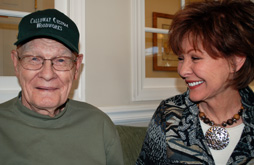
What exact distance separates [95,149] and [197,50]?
734 millimetres

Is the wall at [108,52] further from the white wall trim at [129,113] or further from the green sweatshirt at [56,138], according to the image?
the green sweatshirt at [56,138]

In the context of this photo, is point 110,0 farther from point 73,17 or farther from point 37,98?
point 37,98

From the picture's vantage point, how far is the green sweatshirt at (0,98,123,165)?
40.6 inches

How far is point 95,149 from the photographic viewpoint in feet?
3.94

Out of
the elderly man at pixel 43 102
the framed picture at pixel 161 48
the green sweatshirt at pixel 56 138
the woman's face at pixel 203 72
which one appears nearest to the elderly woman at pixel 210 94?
the woman's face at pixel 203 72

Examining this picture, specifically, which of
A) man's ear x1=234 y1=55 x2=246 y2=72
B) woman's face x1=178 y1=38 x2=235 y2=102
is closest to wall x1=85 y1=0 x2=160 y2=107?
woman's face x1=178 y1=38 x2=235 y2=102

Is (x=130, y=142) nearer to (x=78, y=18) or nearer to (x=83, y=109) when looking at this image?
(x=83, y=109)

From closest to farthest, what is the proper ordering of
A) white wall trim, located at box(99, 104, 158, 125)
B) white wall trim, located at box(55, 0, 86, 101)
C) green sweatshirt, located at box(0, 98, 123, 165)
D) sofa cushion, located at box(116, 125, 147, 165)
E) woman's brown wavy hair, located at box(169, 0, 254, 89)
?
green sweatshirt, located at box(0, 98, 123, 165)
woman's brown wavy hair, located at box(169, 0, 254, 89)
sofa cushion, located at box(116, 125, 147, 165)
white wall trim, located at box(55, 0, 86, 101)
white wall trim, located at box(99, 104, 158, 125)

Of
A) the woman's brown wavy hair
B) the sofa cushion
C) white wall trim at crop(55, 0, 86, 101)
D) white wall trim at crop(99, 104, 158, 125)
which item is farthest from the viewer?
white wall trim at crop(99, 104, 158, 125)

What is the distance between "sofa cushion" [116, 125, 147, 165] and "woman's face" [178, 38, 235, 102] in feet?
1.54

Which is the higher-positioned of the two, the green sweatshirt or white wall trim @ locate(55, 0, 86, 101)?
white wall trim @ locate(55, 0, 86, 101)

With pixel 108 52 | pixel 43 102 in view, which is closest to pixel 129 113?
pixel 108 52

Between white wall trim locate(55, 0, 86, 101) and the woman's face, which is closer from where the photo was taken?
the woman's face

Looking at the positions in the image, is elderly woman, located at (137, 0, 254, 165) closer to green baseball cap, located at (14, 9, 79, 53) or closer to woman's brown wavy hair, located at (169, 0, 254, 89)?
woman's brown wavy hair, located at (169, 0, 254, 89)
